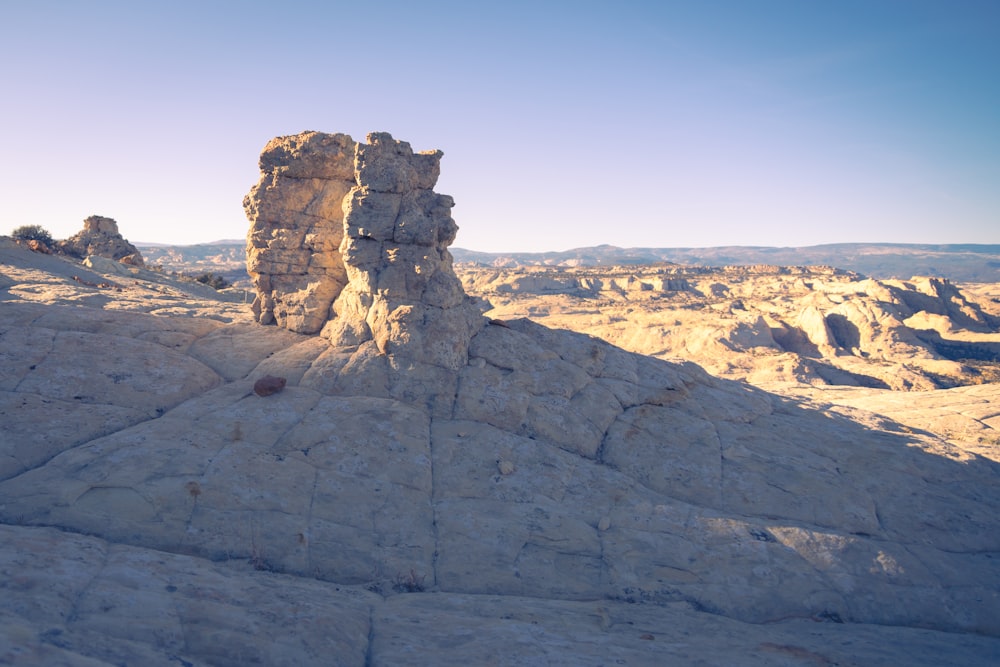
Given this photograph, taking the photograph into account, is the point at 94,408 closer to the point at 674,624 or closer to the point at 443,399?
the point at 443,399

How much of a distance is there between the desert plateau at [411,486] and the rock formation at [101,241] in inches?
735

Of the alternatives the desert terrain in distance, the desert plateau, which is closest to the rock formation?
the desert plateau

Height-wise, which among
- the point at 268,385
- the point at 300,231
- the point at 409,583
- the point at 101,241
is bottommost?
the point at 409,583

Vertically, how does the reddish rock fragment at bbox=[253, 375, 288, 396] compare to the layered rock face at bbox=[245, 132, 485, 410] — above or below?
below

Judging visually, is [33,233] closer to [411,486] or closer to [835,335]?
[411,486]

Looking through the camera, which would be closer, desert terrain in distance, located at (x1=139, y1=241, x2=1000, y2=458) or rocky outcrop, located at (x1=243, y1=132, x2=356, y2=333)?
rocky outcrop, located at (x1=243, y1=132, x2=356, y2=333)

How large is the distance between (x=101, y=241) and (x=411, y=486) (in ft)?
122

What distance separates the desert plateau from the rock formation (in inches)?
735

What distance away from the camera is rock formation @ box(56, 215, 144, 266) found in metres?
36.5

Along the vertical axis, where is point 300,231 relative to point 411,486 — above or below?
above

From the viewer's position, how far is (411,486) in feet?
37.6

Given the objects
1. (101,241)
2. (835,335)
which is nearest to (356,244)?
(101,241)

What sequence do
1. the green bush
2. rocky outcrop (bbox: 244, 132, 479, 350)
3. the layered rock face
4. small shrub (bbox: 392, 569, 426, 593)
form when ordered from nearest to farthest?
small shrub (bbox: 392, 569, 426, 593), the layered rock face, rocky outcrop (bbox: 244, 132, 479, 350), the green bush

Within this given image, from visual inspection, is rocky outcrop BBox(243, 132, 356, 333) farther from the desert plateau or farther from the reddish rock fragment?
the reddish rock fragment
